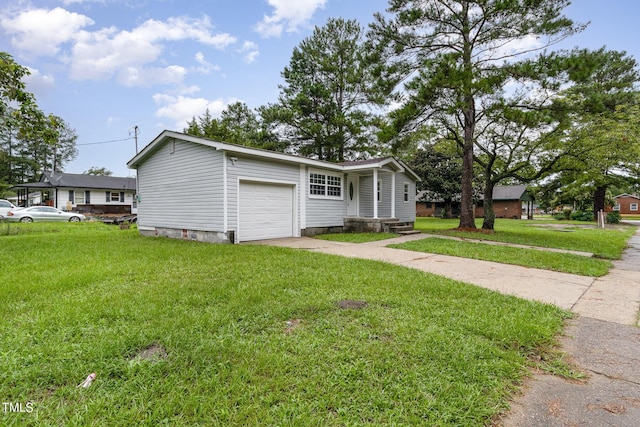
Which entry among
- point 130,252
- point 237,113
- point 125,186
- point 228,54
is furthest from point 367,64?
point 125,186

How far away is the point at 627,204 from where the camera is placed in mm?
44281

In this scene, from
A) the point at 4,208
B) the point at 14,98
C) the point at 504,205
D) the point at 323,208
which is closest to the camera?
the point at 14,98

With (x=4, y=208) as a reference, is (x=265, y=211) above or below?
below

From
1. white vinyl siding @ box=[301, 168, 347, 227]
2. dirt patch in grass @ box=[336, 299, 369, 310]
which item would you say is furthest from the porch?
dirt patch in grass @ box=[336, 299, 369, 310]

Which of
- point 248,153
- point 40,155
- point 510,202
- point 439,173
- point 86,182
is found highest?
point 40,155

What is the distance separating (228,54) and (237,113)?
1935 cm

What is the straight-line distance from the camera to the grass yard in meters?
1.83

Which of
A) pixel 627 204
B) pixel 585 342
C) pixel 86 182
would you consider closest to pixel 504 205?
pixel 627 204

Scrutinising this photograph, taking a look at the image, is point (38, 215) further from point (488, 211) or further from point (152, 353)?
point (488, 211)

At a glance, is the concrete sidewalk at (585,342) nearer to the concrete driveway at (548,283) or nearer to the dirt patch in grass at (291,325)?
the concrete driveway at (548,283)

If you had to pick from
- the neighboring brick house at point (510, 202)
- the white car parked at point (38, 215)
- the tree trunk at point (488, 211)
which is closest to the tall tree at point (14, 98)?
the white car parked at point (38, 215)

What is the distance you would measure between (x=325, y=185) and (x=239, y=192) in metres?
4.10

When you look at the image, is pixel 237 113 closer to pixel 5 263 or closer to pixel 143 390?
pixel 5 263

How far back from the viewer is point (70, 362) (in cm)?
230
